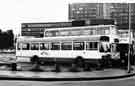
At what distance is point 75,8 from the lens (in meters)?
163

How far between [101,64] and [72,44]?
371cm

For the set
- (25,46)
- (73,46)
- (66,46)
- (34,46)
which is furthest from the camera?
(25,46)

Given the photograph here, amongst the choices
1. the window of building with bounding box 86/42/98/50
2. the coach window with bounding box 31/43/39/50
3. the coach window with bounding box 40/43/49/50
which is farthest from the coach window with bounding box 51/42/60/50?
the window of building with bounding box 86/42/98/50

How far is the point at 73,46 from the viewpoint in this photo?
1013 inches

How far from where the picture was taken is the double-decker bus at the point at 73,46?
78.1ft

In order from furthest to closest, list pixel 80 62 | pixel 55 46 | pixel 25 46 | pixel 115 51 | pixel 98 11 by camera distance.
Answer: pixel 98 11 < pixel 25 46 < pixel 55 46 < pixel 80 62 < pixel 115 51

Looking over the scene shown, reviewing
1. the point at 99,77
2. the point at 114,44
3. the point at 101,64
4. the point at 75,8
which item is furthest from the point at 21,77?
the point at 75,8

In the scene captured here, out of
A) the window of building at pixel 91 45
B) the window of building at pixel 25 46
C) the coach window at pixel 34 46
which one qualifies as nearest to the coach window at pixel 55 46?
the coach window at pixel 34 46

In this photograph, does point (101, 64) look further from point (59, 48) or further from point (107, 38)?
point (59, 48)

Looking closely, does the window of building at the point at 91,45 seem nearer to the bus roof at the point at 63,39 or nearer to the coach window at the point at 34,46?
the bus roof at the point at 63,39

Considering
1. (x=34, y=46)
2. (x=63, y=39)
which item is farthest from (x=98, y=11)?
(x=63, y=39)

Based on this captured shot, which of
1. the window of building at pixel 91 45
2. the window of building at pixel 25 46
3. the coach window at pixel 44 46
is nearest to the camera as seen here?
the window of building at pixel 91 45

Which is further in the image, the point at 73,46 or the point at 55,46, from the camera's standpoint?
the point at 55,46

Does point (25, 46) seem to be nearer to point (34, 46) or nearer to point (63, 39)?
point (34, 46)
